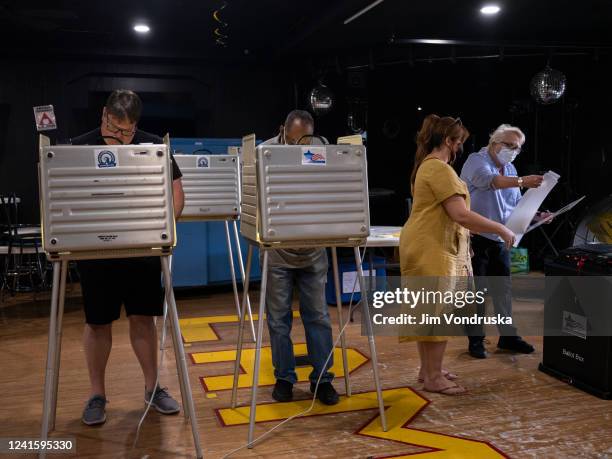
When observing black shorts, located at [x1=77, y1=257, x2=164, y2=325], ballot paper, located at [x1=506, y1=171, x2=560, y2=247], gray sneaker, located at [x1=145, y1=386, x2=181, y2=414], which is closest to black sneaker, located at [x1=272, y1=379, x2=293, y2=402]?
gray sneaker, located at [x1=145, y1=386, x2=181, y2=414]

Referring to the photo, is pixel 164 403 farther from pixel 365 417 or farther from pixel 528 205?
pixel 528 205

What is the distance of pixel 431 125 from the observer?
3.19 m

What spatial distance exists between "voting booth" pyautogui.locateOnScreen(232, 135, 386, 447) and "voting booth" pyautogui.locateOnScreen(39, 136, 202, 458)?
1.27ft

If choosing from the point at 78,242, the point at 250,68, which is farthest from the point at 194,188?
the point at 250,68

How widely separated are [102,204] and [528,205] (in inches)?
100

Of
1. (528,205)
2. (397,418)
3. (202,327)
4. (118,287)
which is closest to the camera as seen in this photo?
(118,287)

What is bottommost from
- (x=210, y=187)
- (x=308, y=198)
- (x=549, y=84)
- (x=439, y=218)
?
(x=439, y=218)

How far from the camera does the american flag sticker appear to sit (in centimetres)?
256

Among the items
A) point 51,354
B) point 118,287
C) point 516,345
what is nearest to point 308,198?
point 118,287

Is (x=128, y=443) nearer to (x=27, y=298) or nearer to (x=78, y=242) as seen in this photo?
(x=78, y=242)

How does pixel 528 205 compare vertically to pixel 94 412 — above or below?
above

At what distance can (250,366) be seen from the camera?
12.5 ft

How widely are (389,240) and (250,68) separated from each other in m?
4.37

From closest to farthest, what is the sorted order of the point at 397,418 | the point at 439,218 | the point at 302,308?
the point at 397,418 < the point at 439,218 < the point at 302,308
